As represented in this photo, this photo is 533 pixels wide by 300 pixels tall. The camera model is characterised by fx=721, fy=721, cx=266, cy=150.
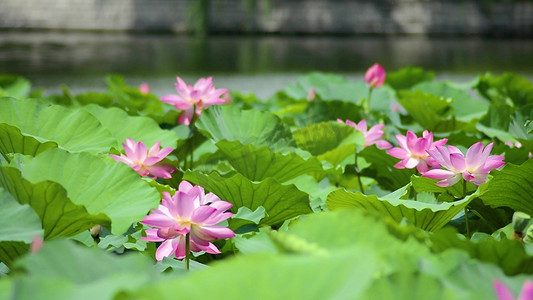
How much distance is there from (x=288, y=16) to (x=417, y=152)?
46.3 ft

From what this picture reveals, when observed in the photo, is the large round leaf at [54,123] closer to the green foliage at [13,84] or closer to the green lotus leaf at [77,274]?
the green lotus leaf at [77,274]

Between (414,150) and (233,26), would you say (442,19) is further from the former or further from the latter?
(414,150)

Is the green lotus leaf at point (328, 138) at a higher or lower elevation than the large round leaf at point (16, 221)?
lower

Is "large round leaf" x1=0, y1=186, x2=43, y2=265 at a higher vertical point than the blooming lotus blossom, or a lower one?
higher

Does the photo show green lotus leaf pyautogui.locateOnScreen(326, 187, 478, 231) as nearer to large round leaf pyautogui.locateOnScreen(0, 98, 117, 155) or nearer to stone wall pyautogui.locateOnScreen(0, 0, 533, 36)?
large round leaf pyautogui.locateOnScreen(0, 98, 117, 155)

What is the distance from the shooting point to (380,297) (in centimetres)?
36

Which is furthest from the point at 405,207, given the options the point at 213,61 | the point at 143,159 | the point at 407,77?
the point at 213,61

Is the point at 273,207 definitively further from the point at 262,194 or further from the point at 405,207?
the point at 405,207

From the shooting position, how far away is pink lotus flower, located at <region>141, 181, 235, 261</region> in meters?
0.59

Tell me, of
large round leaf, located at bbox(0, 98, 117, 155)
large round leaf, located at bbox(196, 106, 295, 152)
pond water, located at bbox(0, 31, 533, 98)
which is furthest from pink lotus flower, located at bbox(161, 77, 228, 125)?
pond water, located at bbox(0, 31, 533, 98)

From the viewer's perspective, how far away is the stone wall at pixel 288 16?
14.1 metres

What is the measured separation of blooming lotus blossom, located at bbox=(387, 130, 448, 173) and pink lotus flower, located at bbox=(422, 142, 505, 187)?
9 centimetres

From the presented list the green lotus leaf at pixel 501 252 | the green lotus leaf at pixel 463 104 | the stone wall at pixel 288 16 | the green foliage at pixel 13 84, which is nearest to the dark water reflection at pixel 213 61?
the stone wall at pixel 288 16

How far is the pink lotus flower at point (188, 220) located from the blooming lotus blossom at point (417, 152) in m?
0.26
